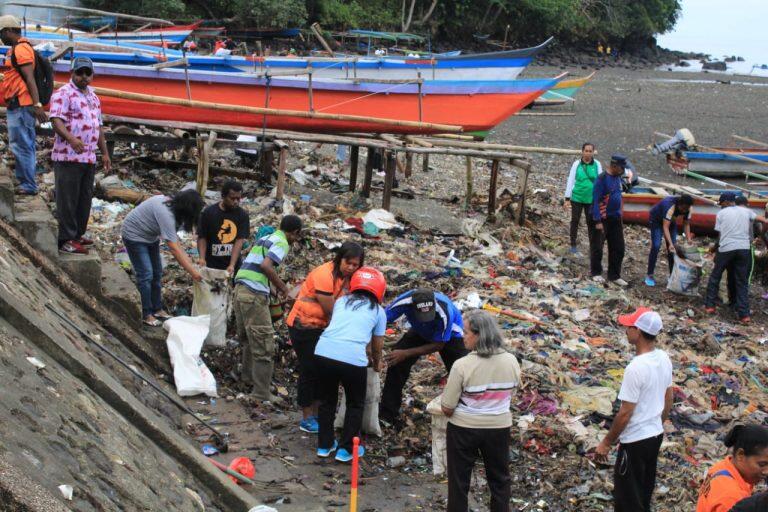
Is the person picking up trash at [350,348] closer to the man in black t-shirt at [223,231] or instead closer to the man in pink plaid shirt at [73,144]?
the man in black t-shirt at [223,231]

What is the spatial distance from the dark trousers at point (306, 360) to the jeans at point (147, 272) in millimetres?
1497

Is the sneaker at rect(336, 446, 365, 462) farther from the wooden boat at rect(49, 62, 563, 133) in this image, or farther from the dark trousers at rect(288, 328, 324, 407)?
the wooden boat at rect(49, 62, 563, 133)

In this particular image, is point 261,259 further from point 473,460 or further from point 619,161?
point 619,161

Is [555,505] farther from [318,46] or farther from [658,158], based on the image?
[318,46]

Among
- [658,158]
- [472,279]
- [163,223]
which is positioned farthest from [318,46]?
[163,223]

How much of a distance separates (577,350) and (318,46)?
106ft

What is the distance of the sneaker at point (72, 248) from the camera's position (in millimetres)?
7184

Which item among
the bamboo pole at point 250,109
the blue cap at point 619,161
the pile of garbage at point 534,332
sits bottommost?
the pile of garbage at point 534,332

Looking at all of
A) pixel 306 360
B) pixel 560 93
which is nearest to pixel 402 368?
pixel 306 360

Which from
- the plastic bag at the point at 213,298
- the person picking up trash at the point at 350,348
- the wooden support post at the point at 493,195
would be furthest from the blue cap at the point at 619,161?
the person picking up trash at the point at 350,348

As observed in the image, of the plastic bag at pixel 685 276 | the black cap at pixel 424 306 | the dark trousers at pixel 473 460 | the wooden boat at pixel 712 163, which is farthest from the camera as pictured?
the wooden boat at pixel 712 163

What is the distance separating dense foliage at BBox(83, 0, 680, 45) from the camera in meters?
36.2

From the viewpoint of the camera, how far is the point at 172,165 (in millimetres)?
12336

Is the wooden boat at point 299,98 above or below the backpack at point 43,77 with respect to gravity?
below
